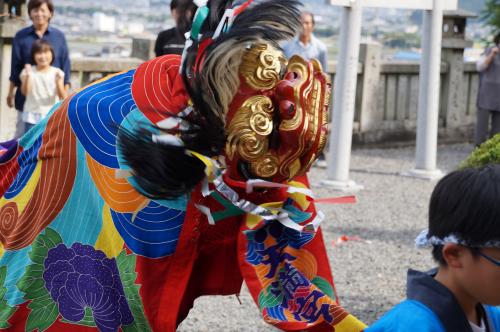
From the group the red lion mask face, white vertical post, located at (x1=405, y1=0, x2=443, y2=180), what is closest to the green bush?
the red lion mask face

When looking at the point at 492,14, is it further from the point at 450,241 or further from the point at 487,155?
the point at 450,241

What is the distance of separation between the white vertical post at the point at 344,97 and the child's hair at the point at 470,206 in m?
6.50

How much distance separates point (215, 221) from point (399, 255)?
3.67 m

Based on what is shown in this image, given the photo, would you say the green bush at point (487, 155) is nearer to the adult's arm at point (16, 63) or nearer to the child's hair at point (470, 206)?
the child's hair at point (470, 206)

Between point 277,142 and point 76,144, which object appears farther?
point 76,144

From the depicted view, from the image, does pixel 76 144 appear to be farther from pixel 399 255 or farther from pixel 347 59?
pixel 347 59

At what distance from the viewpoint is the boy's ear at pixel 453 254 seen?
225 centimetres

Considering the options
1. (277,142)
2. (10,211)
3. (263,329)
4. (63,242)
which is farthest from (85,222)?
(263,329)

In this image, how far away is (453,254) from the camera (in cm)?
226

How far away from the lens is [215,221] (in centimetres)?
330

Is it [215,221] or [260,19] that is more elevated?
[260,19]

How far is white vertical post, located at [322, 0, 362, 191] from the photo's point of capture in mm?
8727

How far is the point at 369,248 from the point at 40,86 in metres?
2.40

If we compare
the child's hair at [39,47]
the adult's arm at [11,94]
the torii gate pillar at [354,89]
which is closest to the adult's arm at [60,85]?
the child's hair at [39,47]
